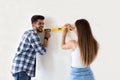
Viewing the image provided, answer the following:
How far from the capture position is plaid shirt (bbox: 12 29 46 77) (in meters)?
2.96

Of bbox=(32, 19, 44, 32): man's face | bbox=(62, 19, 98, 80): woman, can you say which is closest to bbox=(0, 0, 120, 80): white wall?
bbox=(32, 19, 44, 32): man's face

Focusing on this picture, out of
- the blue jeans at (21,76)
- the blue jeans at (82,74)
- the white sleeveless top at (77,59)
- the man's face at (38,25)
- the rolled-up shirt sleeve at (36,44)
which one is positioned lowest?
the blue jeans at (21,76)

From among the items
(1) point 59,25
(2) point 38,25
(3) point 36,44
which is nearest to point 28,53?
(3) point 36,44

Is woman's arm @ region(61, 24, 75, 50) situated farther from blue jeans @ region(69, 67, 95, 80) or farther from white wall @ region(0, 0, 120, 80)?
blue jeans @ region(69, 67, 95, 80)

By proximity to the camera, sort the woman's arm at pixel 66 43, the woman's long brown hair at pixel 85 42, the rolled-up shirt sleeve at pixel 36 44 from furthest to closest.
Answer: the rolled-up shirt sleeve at pixel 36 44 < the woman's arm at pixel 66 43 < the woman's long brown hair at pixel 85 42

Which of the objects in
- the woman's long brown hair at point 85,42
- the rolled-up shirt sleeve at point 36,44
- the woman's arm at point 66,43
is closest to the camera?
the woman's long brown hair at point 85,42

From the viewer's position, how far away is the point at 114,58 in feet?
9.07

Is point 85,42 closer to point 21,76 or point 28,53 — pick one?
point 28,53

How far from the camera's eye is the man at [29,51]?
9.73ft

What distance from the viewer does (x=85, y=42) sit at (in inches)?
99.8

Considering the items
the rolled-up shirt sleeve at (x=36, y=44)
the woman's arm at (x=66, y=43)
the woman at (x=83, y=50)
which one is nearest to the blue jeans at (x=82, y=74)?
the woman at (x=83, y=50)

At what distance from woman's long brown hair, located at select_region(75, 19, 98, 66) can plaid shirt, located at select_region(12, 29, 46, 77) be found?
534 millimetres

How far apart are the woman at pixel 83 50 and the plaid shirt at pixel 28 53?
0.41 meters

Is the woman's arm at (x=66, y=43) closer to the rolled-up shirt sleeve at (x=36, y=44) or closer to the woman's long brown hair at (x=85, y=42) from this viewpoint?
the woman's long brown hair at (x=85, y=42)
